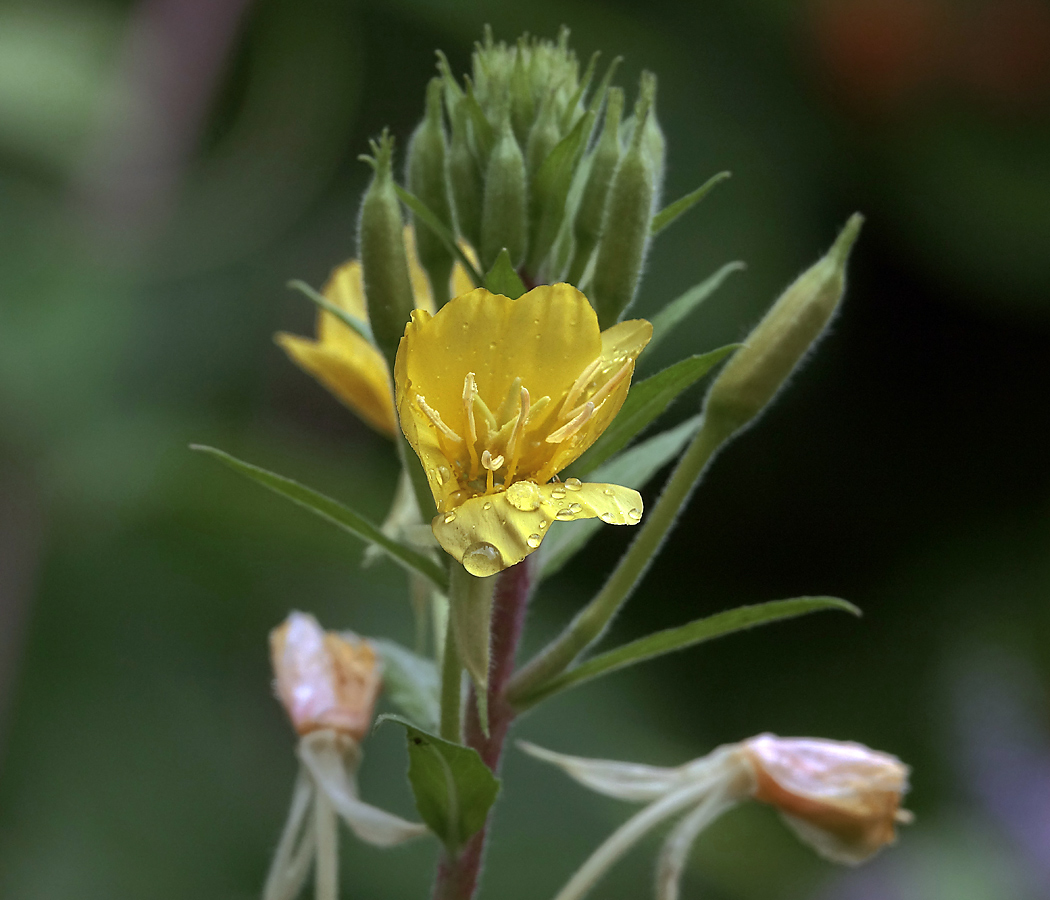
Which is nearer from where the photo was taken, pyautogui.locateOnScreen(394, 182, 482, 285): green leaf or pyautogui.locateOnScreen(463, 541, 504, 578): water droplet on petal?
pyautogui.locateOnScreen(463, 541, 504, 578): water droplet on petal

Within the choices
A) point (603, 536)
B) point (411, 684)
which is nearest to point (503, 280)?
point (411, 684)

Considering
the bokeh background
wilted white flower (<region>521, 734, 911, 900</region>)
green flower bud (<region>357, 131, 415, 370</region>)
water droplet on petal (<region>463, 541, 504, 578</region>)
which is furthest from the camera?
the bokeh background

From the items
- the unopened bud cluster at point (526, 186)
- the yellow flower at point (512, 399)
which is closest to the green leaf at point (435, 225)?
the unopened bud cluster at point (526, 186)

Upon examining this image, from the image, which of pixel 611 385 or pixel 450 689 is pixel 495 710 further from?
pixel 611 385

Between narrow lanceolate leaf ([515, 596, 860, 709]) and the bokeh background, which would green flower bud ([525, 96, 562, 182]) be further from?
the bokeh background

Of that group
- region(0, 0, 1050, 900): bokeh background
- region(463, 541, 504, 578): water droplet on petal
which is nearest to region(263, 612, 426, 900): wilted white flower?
region(463, 541, 504, 578): water droplet on petal

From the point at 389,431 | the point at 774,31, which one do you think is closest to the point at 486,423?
the point at 389,431
